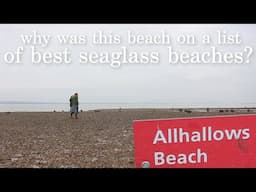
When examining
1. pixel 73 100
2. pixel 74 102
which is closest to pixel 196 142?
pixel 73 100

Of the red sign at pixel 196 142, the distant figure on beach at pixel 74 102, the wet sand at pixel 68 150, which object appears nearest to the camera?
the red sign at pixel 196 142

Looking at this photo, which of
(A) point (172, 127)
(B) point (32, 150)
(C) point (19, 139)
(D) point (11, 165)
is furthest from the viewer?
(C) point (19, 139)

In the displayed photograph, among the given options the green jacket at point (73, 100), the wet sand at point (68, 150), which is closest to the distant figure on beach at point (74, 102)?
the green jacket at point (73, 100)

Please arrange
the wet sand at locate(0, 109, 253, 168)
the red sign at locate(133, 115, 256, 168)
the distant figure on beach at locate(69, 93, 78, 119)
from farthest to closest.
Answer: the distant figure on beach at locate(69, 93, 78, 119)
the wet sand at locate(0, 109, 253, 168)
the red sign at locate(133, 115, 256, 168)

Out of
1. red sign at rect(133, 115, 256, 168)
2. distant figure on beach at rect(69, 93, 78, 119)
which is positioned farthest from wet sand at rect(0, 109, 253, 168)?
distant figure on beach at rect(69, 93, 78, 119)

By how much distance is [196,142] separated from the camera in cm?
602

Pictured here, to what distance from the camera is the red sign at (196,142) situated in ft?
19.6

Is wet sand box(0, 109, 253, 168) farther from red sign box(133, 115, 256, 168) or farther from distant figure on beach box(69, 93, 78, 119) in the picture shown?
distant figure on beach box(69, 93, 78, 119)

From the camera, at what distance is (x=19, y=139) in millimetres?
13133

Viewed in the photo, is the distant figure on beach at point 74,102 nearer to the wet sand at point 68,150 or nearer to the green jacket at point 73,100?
the green jacket at point 73,100

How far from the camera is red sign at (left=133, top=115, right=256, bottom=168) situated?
5.98 metres

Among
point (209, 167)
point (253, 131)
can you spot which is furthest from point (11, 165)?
point (253, 131)
